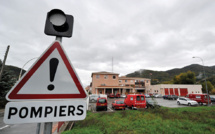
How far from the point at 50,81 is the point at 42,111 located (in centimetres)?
35

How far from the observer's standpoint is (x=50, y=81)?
1.28m

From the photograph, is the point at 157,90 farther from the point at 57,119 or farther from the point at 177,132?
the point at 57,119

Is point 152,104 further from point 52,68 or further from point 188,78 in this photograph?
point 188,78

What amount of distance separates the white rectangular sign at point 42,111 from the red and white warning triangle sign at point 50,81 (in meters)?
0.08

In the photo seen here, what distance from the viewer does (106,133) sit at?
5148 millimetres

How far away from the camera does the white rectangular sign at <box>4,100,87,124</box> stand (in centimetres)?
104

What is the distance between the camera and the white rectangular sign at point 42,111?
104 centimetres

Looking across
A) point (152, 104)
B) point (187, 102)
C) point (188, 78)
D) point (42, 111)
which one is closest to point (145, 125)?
point (42, 111)

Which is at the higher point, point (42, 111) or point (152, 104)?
point (42, 111)

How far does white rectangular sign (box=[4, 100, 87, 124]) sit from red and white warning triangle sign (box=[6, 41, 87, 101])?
8cm

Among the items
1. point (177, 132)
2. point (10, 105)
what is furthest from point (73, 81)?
point (177, 132)

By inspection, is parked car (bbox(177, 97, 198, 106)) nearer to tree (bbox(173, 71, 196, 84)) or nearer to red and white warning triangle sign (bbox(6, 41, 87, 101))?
red and white warning triangle sign (bbox(6, 41, 87, 101))

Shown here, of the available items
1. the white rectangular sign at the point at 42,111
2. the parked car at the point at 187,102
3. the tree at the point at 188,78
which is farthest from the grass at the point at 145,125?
the tree at the point at 188,78

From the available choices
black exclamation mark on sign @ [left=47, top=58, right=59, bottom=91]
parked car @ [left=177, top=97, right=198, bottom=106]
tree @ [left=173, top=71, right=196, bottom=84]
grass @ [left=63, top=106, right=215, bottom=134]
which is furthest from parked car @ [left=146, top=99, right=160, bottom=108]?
tree @ [left=173, top=71, right=196, bottom=84]
